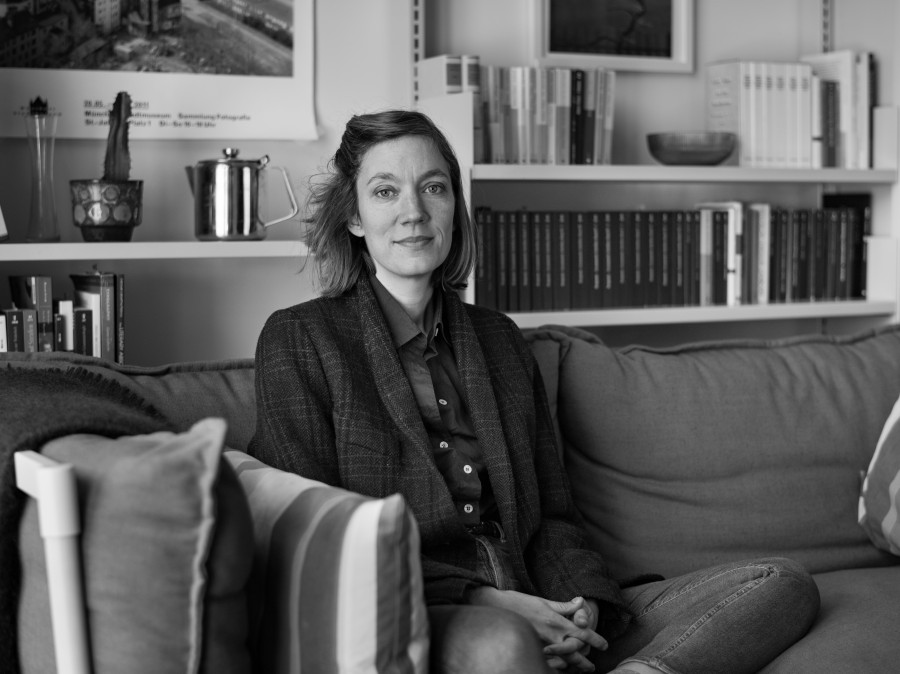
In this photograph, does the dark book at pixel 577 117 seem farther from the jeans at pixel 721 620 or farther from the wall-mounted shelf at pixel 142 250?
the jeans at pixel 721 620

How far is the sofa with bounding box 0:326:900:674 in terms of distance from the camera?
3.54ft

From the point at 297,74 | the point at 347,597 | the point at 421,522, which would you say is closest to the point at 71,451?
the point at 347,597

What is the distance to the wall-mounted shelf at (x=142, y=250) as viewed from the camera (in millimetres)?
1956

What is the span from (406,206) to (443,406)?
31 centimetres

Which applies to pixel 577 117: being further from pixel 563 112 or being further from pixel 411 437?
pixel 411 437

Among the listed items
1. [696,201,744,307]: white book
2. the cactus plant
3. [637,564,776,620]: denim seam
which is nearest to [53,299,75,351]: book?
the cactus plant

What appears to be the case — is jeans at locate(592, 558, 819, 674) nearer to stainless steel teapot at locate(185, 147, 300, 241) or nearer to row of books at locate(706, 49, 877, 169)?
stainless steel teapot at locate(185, 147, 300, 241)

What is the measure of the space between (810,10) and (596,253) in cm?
95

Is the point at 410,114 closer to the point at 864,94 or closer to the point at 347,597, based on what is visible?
the point at 347,597

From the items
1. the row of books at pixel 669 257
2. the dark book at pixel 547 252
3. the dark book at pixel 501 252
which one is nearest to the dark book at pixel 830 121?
the row of books at pixel 669 257

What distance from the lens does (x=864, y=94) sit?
2717 mm

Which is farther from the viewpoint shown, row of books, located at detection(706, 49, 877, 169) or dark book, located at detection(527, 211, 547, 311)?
row of books, located at detection(706, 49, 877, 169)

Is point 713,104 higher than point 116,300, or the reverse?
point 713,104

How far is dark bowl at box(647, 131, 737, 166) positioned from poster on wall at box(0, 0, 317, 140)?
79 cm
